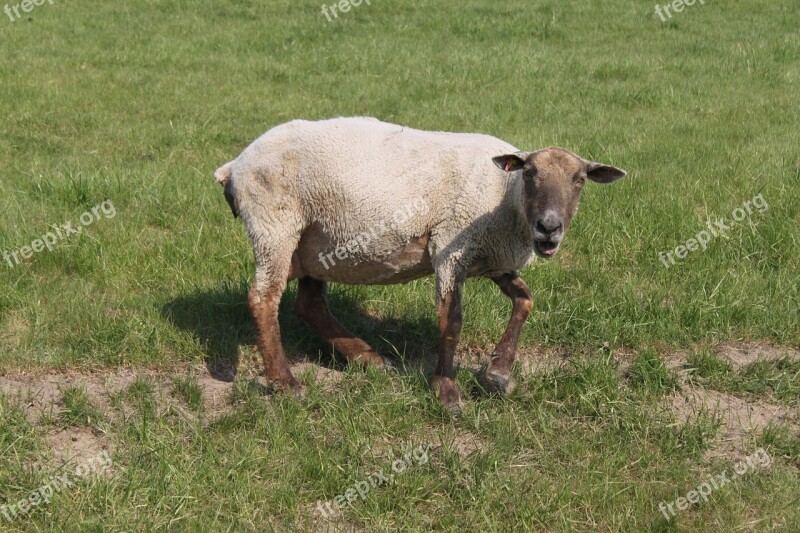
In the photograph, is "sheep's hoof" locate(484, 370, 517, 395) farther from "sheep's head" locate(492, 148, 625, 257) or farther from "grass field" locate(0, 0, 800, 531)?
"sheep's head" locate(492, 148, 625, 257)

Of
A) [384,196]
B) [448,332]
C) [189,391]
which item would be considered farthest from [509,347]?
[189,391]

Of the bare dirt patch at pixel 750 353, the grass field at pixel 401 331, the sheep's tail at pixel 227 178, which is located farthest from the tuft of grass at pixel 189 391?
the bare dirt patch at pixel 750 353

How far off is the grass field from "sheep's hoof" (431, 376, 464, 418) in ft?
0.31

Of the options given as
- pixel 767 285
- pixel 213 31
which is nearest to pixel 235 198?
pixel 767 285

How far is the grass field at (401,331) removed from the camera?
4449 millimetres

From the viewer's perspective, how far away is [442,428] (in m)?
5.12

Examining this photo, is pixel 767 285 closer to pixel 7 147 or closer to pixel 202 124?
pixel 202 124

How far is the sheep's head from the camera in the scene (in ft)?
15.9

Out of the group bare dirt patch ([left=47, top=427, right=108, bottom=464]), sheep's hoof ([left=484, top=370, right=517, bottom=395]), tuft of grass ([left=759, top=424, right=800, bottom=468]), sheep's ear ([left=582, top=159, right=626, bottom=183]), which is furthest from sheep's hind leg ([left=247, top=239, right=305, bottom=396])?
tuft of grass ([left=759, top=424, right=800, bottom=468])

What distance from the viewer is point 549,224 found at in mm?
4809

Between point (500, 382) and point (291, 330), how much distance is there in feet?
5.86

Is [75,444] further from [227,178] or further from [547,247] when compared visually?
[547,247]

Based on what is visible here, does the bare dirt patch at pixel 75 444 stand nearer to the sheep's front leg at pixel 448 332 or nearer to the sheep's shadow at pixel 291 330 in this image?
the sheep's shadow at pixel 291 330

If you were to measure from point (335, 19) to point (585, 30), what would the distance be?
14.1ft
